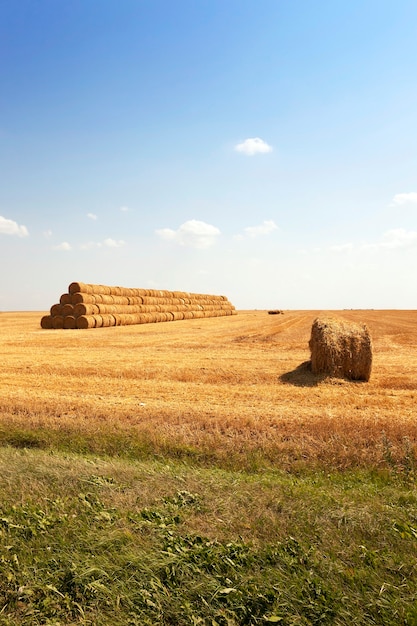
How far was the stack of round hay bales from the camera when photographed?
91.5 feet

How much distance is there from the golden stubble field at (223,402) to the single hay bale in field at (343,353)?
1.39 ft

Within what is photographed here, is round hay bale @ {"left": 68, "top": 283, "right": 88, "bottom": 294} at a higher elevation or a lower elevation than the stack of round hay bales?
higher

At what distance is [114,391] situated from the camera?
9.19m

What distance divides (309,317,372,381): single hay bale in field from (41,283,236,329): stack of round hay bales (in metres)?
19.2

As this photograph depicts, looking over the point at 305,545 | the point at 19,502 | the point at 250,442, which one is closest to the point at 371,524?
the point at 305,545

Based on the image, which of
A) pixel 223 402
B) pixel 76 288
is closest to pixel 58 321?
pixel 76 288

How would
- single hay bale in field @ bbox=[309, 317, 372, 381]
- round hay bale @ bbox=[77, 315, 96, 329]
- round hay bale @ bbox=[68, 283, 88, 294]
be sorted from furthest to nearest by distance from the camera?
1. round hay bale @ bbox=[68, 283, 88, 294]
2. round hay bale @ bbox=[77, 315, 96, 329]
3. single hay bale in field @ bbox=[309, 317, 372, 381]

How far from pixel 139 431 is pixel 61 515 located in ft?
8.71

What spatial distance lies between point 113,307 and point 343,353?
22945 mm

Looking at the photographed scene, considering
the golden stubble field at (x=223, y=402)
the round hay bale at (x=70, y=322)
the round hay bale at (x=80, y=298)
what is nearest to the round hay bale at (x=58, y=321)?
the round hay bale at (x=70, y=322)

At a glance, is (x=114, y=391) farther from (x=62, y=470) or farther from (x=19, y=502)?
(x=19, y=502)

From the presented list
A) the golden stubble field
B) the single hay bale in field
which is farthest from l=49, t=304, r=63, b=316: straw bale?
the single hay bale in field

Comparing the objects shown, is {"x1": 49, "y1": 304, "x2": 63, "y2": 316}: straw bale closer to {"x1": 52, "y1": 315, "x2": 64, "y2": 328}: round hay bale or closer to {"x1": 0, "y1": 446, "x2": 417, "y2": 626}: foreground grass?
{"x1": 52, "y1": 315, "x2": 64, "y2": 328}: round hay bale

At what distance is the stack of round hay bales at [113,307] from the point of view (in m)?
27.9
